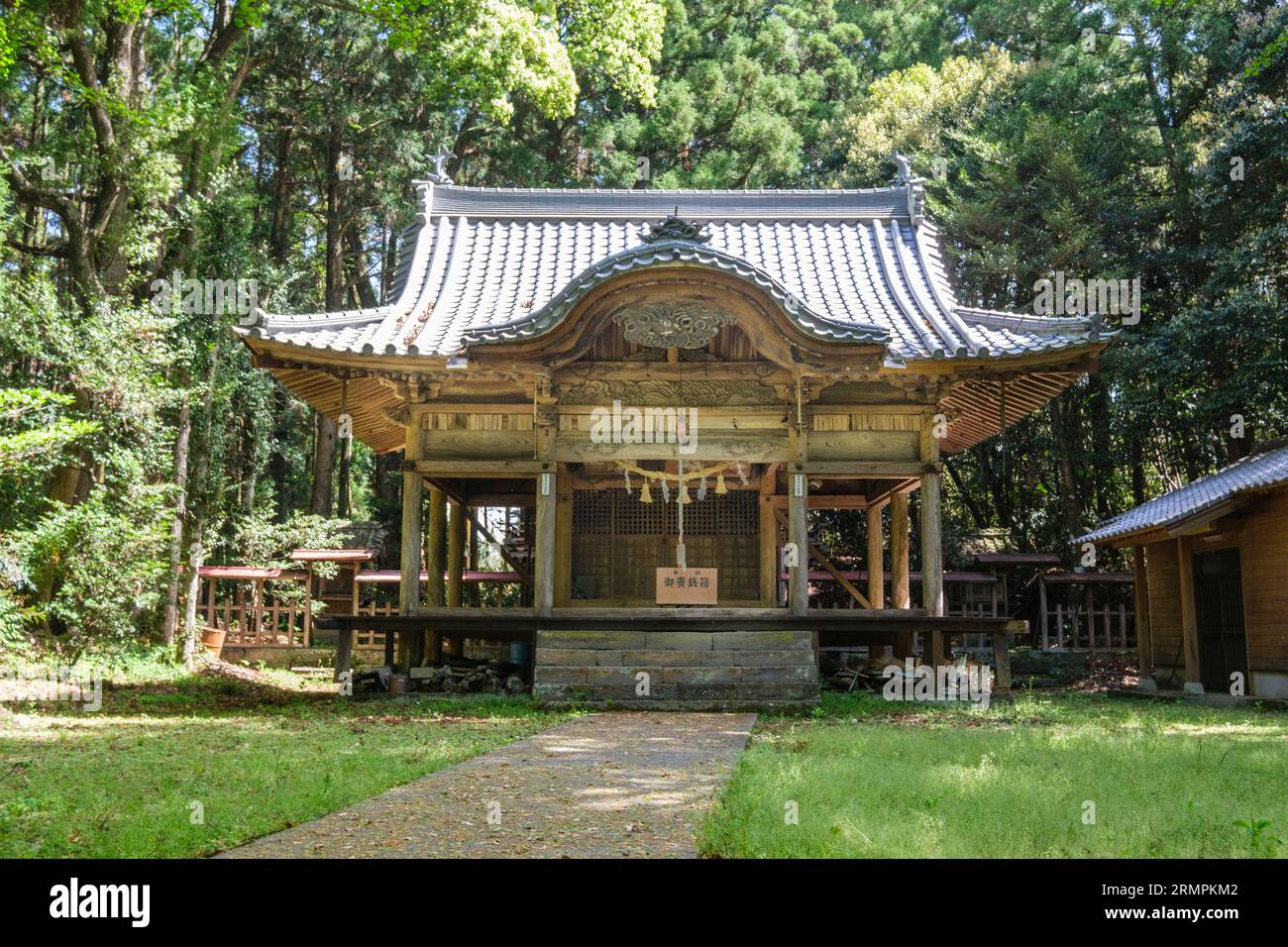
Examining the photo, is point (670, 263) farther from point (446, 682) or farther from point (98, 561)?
point (98, 561)

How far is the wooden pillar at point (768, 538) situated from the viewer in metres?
16.4

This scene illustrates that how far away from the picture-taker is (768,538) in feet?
54.6

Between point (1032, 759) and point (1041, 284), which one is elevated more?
point (1041, 284)

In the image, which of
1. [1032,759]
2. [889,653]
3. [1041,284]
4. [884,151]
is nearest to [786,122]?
[884,151]

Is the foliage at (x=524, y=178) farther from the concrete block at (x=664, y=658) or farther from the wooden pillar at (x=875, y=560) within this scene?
the wooden pillar at (x=875, y=560)

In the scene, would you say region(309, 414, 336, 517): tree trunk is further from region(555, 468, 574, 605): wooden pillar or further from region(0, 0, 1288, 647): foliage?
region(555, 468, 574, 605): wooden pillar

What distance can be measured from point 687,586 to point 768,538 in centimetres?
309

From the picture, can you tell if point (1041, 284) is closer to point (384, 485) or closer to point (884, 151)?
point (884, 151)

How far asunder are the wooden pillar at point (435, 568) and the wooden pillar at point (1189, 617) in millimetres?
11332

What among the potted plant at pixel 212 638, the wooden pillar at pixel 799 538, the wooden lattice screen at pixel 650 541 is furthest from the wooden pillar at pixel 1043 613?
the potted plant at pixel 212 638

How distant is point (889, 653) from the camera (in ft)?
51.2

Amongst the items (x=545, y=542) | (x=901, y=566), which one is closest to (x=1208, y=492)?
(x=901, y=566)

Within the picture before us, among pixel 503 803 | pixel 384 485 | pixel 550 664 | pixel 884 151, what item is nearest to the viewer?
pixel 503 803

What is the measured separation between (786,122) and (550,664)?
23009mm
